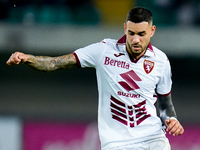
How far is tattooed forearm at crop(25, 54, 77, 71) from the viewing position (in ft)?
10.7

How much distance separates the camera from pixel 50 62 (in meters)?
3.39

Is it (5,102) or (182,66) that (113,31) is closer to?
(182,66)

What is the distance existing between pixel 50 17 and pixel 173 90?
3331mm

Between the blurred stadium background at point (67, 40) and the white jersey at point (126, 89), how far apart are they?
5.10 meters

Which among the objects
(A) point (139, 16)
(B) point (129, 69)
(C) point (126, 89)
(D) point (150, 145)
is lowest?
(D) point (150, 145)

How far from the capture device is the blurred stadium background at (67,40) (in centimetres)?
893

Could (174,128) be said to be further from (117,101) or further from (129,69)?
(129,69)

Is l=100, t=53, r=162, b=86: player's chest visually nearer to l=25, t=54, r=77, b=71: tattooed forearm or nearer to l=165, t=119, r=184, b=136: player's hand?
l=25, t=54, r=77, b=71: tattooed forearm

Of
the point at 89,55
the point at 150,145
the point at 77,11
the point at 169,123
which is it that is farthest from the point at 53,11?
the point at 169,123

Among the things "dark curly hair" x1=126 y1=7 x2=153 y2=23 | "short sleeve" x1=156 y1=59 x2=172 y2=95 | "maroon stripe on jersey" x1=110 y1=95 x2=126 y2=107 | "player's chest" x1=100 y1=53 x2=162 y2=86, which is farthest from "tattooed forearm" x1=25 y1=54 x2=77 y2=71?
"short sleeve" x1=156 y1=59 x2=172 y2=95

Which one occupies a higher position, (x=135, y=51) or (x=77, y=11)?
(x=77, y=11)

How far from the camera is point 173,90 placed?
9547mm

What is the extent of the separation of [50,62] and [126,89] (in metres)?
0.68

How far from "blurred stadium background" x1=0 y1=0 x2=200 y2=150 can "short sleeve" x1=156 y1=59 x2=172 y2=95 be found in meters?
5.08
